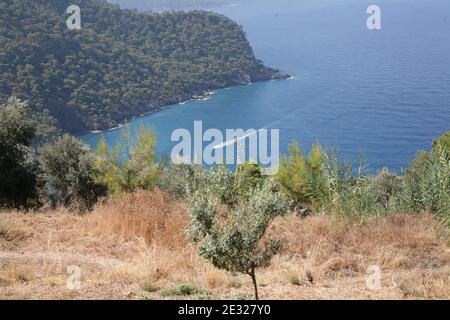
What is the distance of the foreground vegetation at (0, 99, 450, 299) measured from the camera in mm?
4277

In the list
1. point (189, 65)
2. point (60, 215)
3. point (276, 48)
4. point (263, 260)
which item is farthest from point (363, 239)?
point (276, 48)

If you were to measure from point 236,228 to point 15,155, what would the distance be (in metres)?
11.4

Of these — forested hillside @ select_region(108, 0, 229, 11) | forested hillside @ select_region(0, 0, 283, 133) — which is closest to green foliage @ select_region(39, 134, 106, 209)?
forested hillside @ select_region(0, 0, 283, 133)

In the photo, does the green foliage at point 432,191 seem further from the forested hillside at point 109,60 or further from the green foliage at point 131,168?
the forested hillside at point 109,60

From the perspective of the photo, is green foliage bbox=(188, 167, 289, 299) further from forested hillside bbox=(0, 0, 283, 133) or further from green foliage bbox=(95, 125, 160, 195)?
forested hillside bbox=(0, 0, 283, 133)

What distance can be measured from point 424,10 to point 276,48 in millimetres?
77408

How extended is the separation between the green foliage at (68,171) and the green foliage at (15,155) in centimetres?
270

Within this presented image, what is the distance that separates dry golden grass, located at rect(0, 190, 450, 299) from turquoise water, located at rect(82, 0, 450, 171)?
98.5 ft

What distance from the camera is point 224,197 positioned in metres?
4.57

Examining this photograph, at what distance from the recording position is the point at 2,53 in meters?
62.4

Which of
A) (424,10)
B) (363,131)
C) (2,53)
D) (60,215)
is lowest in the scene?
(363,131)

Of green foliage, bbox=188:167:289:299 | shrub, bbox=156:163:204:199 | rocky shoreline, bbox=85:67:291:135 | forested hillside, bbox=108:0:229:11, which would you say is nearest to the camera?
green foliage, bbox=188:167:289:299

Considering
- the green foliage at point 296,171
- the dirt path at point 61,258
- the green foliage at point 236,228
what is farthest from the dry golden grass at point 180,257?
the green foliage at point 296,171

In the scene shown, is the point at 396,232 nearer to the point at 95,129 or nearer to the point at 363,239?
the point at 363,239
